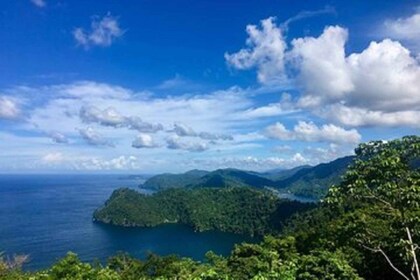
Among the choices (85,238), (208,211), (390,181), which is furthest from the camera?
(208,211)

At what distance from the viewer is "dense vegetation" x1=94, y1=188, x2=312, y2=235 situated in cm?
16379

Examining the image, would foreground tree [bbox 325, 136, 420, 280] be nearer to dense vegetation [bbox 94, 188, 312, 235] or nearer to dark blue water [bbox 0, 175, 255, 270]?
dark blue water [bbox 0, 175, 255, 270]

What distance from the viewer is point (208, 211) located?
7126 inches

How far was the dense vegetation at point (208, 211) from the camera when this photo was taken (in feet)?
537

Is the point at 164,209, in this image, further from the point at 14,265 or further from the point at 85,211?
the point at 14,265

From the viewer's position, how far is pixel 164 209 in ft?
619

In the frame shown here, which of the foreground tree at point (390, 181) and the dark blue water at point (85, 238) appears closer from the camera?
the foreground tree at point (390, 181)

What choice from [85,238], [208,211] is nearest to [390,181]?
[85,238]

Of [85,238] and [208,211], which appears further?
[208,211]

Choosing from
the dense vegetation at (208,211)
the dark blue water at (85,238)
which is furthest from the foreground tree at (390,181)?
the dense vegetation at (208,211)

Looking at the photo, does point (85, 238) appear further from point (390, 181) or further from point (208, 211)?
point (390, 181)

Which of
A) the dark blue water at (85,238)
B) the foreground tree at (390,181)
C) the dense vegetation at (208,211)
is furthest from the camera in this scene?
the dense vegetation at (208,211)

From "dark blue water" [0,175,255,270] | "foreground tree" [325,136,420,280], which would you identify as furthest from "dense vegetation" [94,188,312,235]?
"foreground tree" [325,136,420,280]

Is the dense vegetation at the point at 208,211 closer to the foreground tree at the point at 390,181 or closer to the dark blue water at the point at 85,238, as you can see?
the dark blue water at the point at 85,238
